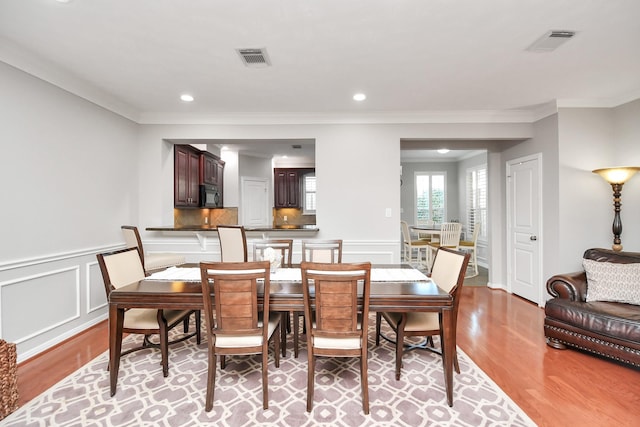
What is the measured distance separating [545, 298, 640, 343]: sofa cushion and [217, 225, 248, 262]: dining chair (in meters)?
3.19

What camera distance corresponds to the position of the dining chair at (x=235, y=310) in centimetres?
186

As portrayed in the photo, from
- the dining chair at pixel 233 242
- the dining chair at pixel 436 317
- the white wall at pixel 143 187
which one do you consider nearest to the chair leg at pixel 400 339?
the dining chair at pixel 436 317

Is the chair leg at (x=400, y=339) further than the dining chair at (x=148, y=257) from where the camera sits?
No

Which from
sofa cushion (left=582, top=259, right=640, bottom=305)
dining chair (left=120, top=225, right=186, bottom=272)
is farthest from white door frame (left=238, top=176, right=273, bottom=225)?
sofa cushion (left=582, top=259, right=640, bottom=305)

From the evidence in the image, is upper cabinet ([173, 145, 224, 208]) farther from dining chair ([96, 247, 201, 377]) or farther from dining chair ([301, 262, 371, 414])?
dining chair ([301, 262, 371, 414])

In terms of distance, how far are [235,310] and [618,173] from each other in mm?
4311

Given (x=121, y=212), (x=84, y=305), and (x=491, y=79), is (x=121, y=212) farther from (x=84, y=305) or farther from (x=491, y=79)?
(x=491, y=79)

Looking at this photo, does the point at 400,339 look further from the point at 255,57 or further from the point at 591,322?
the point at 255,57

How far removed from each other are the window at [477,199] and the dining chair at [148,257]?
6150 millimetres

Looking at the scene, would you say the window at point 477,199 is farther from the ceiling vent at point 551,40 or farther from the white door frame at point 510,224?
the ceiling vent at point 551,40

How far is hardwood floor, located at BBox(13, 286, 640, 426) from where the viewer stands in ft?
6.40

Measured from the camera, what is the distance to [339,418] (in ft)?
6.15

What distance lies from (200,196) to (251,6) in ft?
13.9

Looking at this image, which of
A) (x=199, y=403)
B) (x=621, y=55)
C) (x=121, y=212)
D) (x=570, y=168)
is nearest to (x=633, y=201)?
(x=570, y=168)
